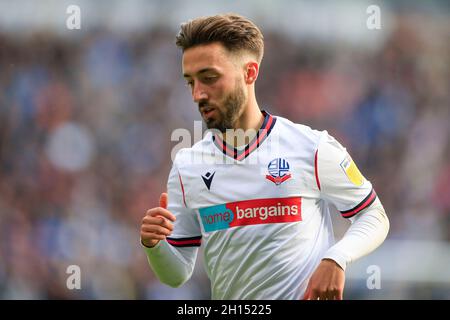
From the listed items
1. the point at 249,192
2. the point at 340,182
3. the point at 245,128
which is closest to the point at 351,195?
the point at 340,182

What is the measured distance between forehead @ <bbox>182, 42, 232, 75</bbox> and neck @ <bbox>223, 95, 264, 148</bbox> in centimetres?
26

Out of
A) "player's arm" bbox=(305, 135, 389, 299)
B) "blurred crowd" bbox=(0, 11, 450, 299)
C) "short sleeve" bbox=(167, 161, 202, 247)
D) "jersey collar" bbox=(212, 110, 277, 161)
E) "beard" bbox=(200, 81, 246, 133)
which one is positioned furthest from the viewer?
"blurred crowd" bbox=(0, 11, 450, 299)

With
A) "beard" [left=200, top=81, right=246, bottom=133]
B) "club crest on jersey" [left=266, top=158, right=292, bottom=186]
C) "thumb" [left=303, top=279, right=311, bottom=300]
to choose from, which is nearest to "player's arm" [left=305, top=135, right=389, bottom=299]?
"club crest on jersey" [left=266, top=158, right=292, bottom=186]

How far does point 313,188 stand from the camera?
3695 millimetres

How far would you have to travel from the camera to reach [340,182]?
11.9 feet

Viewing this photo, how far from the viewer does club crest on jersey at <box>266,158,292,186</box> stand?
3.71 m

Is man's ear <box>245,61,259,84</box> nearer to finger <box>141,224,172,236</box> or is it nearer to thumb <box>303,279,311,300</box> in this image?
finger <box>141,224,172,236</box>

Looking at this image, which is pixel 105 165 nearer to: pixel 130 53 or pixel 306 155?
A: pixel 130 53

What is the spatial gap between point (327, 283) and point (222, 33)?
4.61ft

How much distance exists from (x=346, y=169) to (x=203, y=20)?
42.6 inches

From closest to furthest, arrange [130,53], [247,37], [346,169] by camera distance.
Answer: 1. [346,169]
2. [247,37]
3. [130,53]

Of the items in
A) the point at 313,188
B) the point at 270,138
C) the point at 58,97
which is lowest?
the point at 313,188

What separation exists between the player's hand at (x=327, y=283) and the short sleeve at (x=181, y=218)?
0.93m
